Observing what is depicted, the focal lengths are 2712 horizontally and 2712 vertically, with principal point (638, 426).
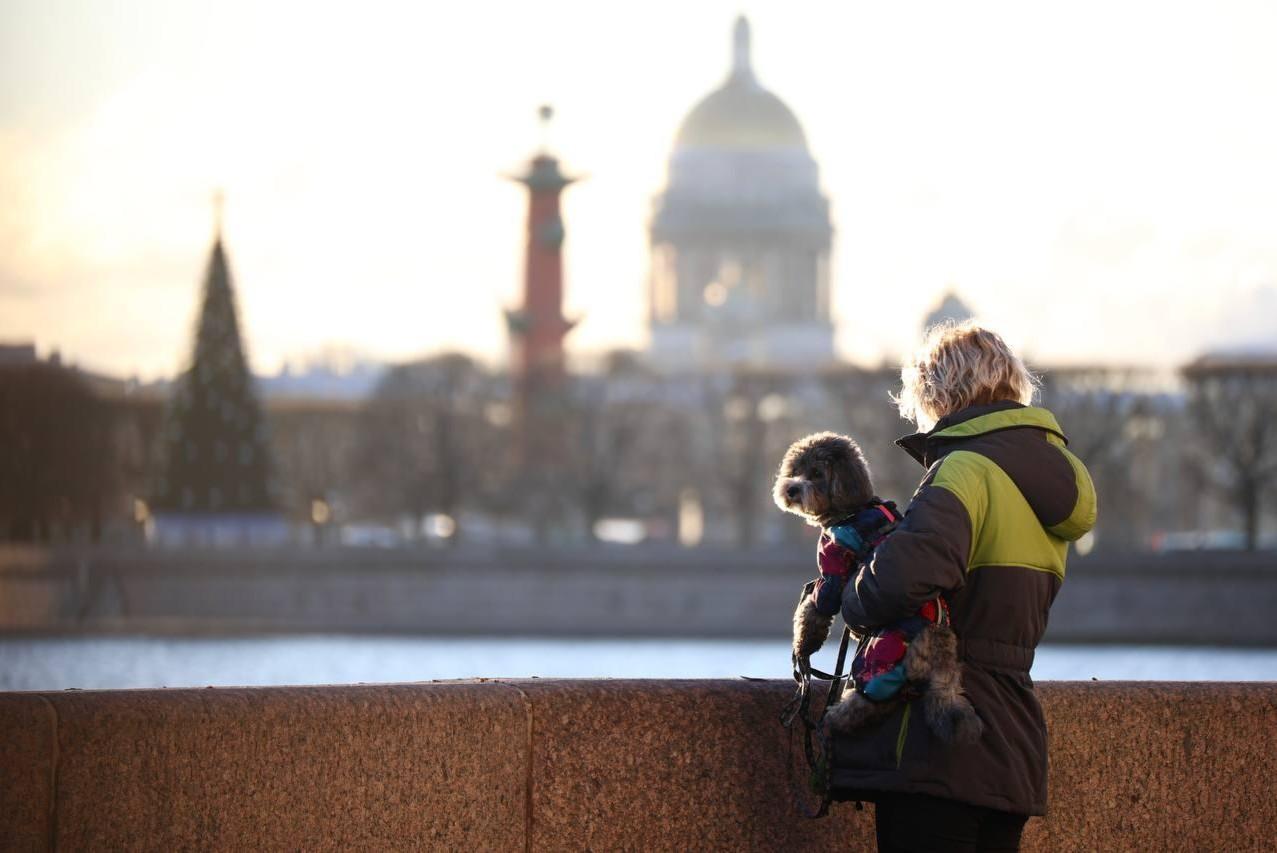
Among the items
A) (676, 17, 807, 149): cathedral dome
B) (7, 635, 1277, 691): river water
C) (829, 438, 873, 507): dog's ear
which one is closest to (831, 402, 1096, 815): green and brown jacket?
(829, 438, 873, 507): dog's ear

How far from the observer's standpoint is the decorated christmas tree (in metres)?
47.8

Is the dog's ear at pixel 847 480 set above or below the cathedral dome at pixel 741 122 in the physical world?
below

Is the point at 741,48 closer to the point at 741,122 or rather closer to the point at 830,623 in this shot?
the point at 741,122

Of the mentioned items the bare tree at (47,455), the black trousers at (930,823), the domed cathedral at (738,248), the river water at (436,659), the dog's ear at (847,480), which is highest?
the domed cathedral at (738,248)

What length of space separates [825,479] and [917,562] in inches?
13.0

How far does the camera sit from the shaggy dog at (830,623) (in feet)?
16.2

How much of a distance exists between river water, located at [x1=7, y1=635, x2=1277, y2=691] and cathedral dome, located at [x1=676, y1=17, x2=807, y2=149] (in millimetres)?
51853

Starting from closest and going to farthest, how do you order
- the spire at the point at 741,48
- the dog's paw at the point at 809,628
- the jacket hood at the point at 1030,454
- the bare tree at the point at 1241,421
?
the jacket hood at the point at 1030,454
the dog's paw at the point at 809,628
the bare tree at the point at 1241,421
the spire at the point at 741,48

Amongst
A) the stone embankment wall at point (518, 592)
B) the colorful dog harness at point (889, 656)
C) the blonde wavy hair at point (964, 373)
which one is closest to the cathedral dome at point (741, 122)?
the stone embankment wall at point (518, 592)

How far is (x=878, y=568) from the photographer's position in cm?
493

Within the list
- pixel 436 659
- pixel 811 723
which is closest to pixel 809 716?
pixel 811 723

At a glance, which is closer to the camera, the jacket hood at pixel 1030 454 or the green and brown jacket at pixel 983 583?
the green and brown jacket at pixel 983 583

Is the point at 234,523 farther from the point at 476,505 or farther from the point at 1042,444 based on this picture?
the point at 1042,444

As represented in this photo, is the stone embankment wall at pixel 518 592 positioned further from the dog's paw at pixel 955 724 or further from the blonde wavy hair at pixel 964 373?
the dog's paw at pixel 955 724
